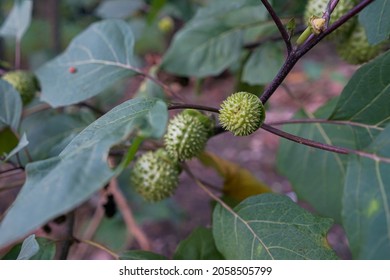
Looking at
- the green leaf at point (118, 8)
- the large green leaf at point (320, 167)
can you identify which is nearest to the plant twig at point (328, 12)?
the large green leaf at point (320, 167)

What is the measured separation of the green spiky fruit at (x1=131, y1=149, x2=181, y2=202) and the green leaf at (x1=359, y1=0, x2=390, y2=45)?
1.52 ft

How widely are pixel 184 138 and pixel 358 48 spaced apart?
1.54 ft

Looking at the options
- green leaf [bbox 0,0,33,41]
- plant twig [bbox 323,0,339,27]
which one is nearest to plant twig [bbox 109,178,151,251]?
green leaf [bbox 0,0,33,41]

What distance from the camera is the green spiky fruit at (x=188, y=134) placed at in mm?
944

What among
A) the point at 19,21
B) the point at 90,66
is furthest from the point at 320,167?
the point at 19,21

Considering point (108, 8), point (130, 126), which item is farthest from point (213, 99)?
point (130, 126)

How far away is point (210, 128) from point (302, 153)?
1.16 ft

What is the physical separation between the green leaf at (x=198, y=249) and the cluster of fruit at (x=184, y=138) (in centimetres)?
13

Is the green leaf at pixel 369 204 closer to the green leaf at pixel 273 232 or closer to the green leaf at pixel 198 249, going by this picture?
the green leaf at pixel 273 232

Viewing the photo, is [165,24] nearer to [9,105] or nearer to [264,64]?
[264,64]

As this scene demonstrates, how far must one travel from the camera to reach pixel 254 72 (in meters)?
1.31

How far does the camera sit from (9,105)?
1058 mm

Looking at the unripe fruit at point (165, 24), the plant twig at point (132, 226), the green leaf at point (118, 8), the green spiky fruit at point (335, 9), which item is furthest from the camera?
the unripe fruit at point (165, 24)

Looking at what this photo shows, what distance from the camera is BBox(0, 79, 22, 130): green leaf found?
3.46 feet
